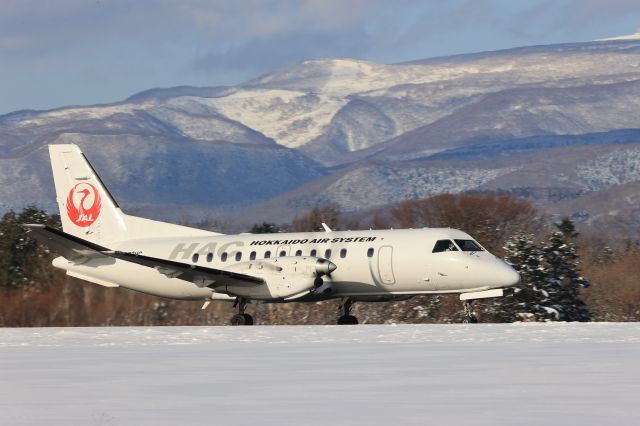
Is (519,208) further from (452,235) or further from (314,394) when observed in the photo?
(314,394)

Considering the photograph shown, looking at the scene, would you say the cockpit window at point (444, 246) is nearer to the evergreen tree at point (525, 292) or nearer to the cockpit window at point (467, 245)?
the cockpit window at point (467, 245)

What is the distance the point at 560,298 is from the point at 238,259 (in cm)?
2123

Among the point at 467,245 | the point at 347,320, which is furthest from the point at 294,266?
the point at 467,245

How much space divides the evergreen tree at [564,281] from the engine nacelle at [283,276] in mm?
18543

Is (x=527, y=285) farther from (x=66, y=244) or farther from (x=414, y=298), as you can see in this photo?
(x=66, y=244)

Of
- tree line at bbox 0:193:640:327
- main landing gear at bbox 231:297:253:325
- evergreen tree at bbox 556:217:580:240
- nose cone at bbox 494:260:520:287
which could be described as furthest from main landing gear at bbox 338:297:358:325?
evergreen tree at bbox 556:217:580:240

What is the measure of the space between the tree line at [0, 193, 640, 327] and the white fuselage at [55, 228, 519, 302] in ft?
12.3

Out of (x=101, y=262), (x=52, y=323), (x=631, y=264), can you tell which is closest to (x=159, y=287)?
(x=101, y=262)

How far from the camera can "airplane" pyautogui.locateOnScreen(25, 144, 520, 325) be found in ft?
105

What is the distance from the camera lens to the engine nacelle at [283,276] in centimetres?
3228

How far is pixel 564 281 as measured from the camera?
54.0 meters

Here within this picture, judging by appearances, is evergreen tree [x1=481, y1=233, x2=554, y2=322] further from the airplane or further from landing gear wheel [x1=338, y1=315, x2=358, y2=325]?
the airplane

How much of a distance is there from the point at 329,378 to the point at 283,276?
15.0m

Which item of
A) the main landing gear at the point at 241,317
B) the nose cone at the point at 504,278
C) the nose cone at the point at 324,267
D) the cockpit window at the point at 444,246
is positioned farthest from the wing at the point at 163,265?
the nose cone at the point at 504,278
